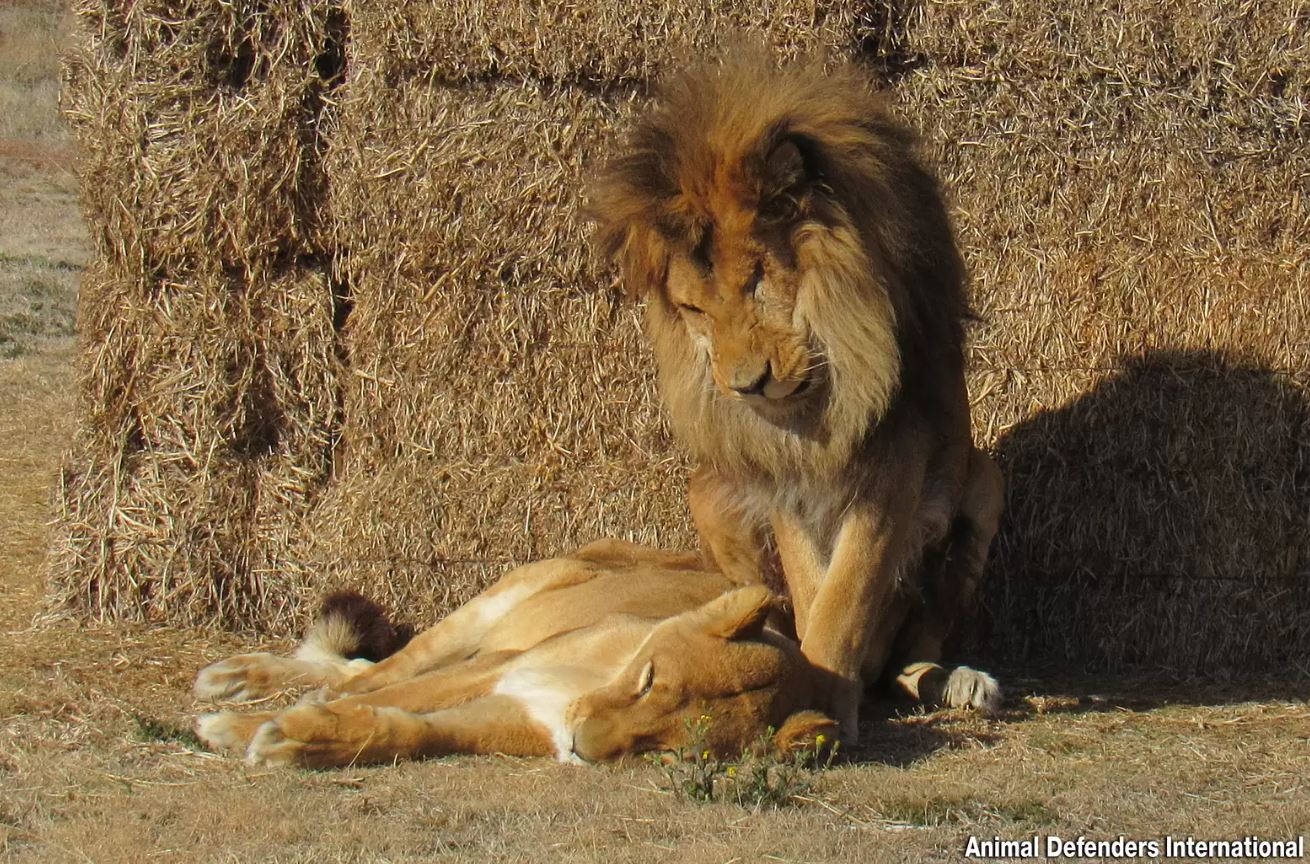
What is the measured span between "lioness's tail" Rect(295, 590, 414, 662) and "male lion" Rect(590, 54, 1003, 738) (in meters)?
1.32

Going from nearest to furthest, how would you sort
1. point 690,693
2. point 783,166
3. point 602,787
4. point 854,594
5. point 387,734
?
point 602,787 < point 690,693 < point 387,734 < point 783,166 < point 854,594

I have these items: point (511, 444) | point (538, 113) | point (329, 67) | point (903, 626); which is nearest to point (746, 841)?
point (903, 626)

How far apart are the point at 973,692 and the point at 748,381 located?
153 cm

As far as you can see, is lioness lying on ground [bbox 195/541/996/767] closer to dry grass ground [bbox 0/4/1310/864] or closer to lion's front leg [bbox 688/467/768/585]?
dry grass ground [bbox 0/4/1310/864]

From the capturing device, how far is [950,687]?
18.1ft

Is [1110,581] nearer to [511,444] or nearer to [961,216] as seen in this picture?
[961,216]

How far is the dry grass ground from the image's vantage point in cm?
365

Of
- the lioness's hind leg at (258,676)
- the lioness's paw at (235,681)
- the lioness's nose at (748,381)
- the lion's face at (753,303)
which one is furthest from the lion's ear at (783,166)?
the lioness's paw at (235,681)

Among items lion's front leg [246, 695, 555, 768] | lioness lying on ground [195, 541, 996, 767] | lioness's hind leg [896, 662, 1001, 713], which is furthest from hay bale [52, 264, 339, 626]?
lioness's hind leg [896, 662, 1001, 713]

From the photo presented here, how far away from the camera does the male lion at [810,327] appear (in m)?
4.72

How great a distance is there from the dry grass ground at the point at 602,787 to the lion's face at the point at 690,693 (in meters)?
0.10

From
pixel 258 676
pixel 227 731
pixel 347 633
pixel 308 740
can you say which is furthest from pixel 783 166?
pixel 258 676

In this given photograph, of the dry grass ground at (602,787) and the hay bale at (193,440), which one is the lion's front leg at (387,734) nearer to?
the dry grass ground at (602,787)

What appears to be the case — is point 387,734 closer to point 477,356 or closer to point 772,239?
point 772,239
